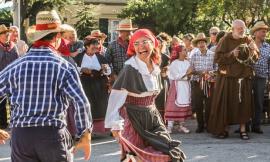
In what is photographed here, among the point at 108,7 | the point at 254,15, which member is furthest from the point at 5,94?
the point at 108,7

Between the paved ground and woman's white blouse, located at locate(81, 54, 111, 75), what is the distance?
3.83 ft

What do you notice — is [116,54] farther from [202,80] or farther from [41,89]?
[41,89]

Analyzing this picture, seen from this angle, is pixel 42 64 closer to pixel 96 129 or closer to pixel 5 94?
pixel 5 94

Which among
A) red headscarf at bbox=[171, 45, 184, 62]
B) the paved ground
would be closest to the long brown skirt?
the paved ground

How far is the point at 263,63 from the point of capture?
9.34 meters

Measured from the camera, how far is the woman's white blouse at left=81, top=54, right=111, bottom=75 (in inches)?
344

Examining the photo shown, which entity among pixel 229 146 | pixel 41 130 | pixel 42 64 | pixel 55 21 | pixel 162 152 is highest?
pixel 55 21

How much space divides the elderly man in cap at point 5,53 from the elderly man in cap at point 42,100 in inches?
246

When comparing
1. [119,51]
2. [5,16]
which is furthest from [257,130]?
[5,16]

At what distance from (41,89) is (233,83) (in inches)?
216

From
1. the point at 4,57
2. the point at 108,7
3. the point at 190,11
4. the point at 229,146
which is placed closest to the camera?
the point at 229,146

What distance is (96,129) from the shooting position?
9.05m

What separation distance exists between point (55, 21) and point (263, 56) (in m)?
6.04

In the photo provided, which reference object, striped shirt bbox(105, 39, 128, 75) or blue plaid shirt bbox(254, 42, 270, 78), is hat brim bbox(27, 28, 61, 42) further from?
blue plaid shirt bbox(254, 42, 270, 78)
